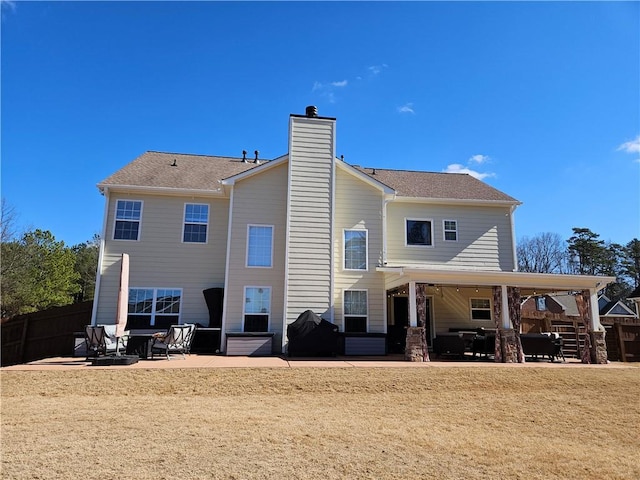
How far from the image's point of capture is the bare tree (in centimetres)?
4638

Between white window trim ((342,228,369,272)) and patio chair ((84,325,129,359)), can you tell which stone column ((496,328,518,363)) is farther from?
patio chair ((84,325,129,359))

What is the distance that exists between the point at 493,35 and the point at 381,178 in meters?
6.99

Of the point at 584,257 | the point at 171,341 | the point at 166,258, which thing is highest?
the point at 584,257

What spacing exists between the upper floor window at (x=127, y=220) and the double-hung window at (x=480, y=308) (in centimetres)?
1288

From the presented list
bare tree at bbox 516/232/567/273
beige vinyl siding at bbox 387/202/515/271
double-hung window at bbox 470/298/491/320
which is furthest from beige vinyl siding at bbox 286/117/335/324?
bare tree at bbox 516/232/567/273

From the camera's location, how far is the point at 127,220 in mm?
13180

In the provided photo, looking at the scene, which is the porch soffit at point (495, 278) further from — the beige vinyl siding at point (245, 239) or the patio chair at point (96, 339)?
the patio chair at point (96, 339)

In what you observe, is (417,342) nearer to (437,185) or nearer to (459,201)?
(459,201)

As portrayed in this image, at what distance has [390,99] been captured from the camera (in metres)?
11.9

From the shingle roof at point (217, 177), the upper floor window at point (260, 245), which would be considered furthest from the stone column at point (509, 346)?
the upper floor window at point (260, 245)

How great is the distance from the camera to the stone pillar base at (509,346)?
1112 cm

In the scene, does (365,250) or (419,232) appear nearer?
(365,250)

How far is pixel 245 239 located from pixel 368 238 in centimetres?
427

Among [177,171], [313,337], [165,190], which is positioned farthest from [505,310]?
[177,171]
